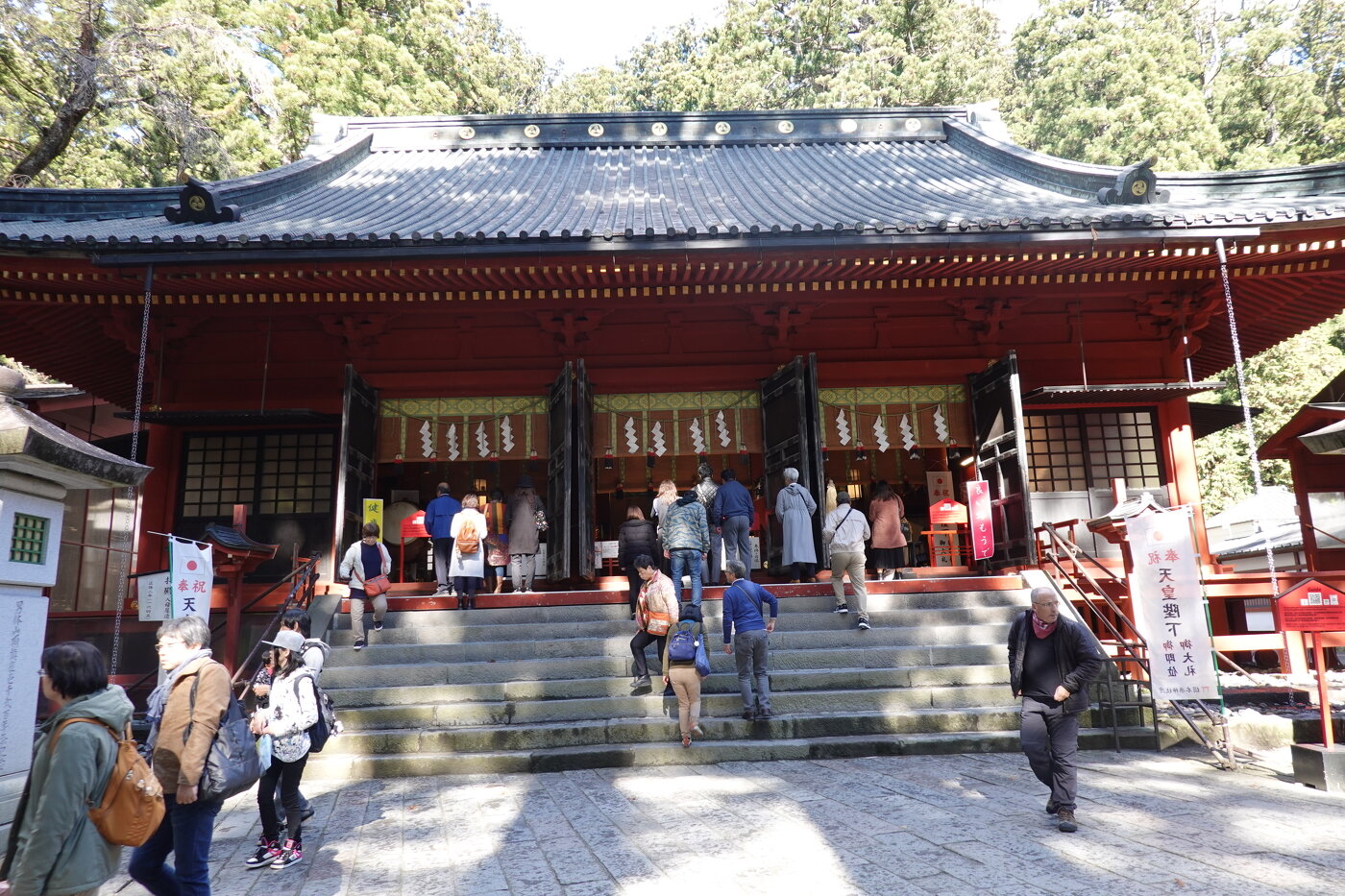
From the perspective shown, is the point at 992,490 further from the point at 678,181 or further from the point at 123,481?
the point at 123,481

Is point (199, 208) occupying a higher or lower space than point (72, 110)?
lower

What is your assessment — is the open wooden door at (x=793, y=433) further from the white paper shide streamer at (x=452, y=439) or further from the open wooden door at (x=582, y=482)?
the white paper shide streamer at (x=452, y=439)

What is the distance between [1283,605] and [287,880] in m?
7.00

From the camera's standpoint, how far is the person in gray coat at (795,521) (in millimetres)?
9617

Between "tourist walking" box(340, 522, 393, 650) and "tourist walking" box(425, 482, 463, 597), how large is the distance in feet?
4.94

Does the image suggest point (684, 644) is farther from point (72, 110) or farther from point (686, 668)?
point (72, 110)

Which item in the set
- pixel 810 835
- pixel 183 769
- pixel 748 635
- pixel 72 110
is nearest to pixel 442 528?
pixel 748 635

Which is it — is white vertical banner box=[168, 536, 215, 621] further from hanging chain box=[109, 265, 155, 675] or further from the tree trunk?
the tree trunk

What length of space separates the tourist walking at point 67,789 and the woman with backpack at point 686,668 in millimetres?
4320

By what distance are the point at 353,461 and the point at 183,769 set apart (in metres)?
7.38

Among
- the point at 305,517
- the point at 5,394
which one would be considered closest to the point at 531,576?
the point at 305,517

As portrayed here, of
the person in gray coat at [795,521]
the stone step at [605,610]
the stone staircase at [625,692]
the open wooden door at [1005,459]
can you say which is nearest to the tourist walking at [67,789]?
the stone staircase at [625,692]

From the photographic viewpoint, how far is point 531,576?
10352 millimetres

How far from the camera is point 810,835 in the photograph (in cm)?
477
